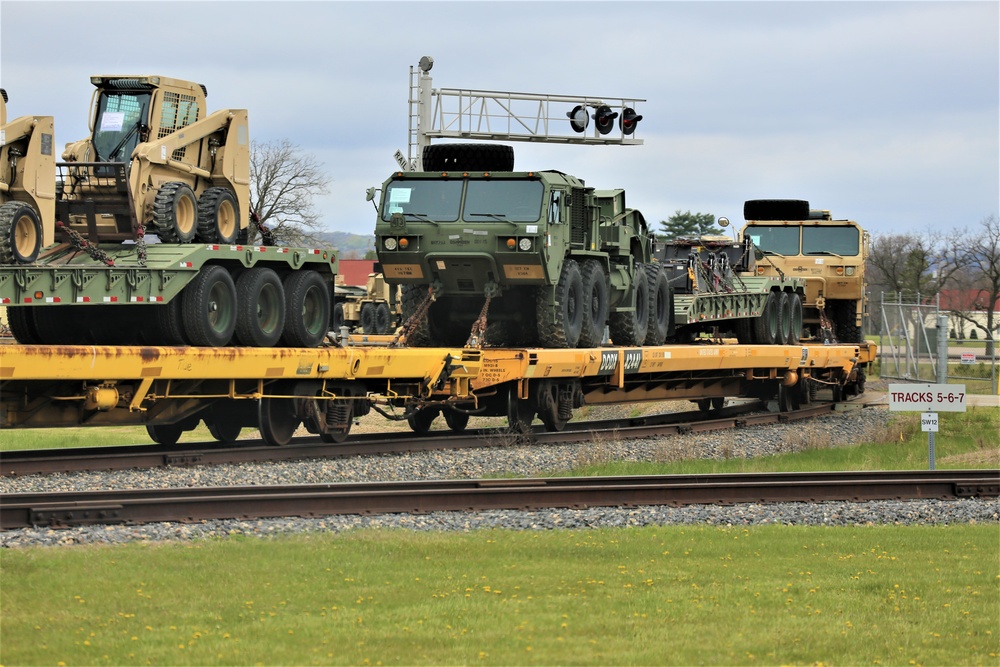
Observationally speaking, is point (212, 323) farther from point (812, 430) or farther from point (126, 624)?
point (812, 430)

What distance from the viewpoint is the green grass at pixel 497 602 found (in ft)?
22.4

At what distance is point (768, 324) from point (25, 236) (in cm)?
1634

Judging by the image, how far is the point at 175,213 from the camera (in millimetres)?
14078

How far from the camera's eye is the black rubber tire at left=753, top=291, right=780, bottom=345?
2605cm

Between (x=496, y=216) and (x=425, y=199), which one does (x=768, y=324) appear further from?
(x=425, y=199)

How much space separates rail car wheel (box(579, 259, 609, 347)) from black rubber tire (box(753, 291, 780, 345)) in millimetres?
6616

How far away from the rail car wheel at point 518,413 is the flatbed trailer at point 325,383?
0.06 feet

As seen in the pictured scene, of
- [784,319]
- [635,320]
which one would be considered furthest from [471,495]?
[784,319]

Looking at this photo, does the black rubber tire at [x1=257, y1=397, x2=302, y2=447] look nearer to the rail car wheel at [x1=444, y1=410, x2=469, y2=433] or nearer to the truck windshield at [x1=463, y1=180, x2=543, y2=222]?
the truck windshield at [x1=463, y1=180, x2=543, y2=222]

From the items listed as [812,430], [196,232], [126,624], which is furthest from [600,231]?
[126,624]

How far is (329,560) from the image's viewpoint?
8.91m

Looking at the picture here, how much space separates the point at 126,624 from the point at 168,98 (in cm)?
901

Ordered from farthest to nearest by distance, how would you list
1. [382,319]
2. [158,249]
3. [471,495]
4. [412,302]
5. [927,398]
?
1. [382,319]
2. [412,302]
3. [927,398]
4. [158,249]
5. [471,495]

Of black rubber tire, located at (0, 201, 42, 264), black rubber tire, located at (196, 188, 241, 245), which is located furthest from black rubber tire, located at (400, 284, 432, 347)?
black rubber tire, located at (0, 201, 42, 264)
